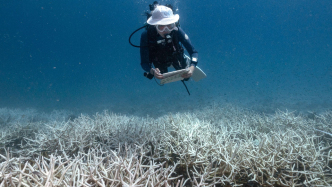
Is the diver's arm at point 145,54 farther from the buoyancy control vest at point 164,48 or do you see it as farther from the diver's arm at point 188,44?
the diver's arm at point 188,44

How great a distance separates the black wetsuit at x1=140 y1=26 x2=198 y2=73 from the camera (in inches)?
185

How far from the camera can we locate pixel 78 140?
2990mm

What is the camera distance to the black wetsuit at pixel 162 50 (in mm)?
4703

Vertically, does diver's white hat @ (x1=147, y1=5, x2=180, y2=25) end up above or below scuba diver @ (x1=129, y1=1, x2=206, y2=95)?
above

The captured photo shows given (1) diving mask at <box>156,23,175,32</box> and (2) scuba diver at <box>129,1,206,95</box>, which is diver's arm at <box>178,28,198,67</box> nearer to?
(2) scuba diver at <box>129,1,206,95</box>

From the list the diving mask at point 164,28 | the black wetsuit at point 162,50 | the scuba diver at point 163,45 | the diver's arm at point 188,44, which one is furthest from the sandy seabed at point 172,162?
the diving mask at point 164,28

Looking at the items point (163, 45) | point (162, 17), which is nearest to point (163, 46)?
point (163, 45)

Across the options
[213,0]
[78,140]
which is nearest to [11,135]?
[78,140]

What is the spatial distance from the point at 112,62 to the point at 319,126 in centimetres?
12228

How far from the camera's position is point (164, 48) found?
4816mm

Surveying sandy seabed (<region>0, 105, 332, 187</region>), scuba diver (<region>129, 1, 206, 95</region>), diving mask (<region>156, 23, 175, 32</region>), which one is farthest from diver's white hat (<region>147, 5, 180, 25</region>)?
sandy seabed (<region>0, 105, 332, 187</region>)

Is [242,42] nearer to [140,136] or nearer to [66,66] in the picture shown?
[66,66]

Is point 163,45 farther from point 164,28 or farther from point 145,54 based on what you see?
point 145,54

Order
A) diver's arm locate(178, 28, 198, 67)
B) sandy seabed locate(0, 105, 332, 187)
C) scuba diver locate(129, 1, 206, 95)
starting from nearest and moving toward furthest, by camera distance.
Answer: sandy seabed locate(0, 105, 332, 187), scuba diver locate(129, 1, 206, 95), diver's arm locate(178, 28, 198, 67)
